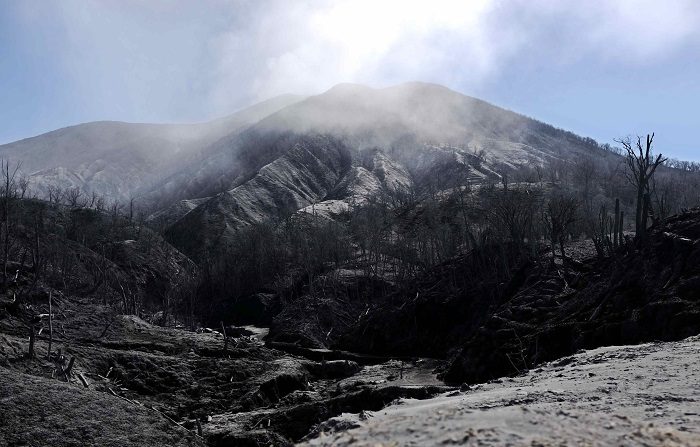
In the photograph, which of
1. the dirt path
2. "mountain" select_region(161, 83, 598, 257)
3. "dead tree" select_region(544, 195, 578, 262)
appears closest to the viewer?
the dirt path

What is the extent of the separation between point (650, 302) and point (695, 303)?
1996 millimetres

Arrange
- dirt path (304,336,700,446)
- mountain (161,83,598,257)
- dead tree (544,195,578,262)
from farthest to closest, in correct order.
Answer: mountain (161,83,598,257) < dead tree (544,195,578,262) < dirt path (304,336,700,446)

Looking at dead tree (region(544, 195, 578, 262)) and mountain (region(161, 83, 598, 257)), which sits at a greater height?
mountain (region(161, 83, 598, 257))

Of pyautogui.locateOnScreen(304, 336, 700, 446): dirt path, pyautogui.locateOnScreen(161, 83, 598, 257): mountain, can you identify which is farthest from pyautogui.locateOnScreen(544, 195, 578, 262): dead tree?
pyautogui.locateOnScreen(161, 83, 598, 257): mountain

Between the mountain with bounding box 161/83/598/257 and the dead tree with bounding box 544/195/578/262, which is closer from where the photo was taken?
the dead tree with bounding box 544/195/578/262

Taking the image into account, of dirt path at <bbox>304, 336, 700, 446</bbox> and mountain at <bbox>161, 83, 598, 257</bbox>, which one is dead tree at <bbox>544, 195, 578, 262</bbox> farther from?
mountain at <bbox>161, 83, 598, 257</bbox>

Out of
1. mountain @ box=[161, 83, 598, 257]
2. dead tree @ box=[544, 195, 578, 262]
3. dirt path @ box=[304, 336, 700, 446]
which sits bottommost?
dirt path @ box=[304, 336, 700, 446]

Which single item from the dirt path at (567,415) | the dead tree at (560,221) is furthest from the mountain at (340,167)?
the dirt path at (567,415)

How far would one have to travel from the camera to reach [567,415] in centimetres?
778

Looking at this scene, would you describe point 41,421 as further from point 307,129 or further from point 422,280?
point 307,129

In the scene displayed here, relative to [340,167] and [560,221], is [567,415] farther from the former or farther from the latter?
[340,167]

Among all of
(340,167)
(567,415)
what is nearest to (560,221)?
(567,415)

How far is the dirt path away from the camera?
21.6 feet

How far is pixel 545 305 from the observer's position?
32.0 meters
